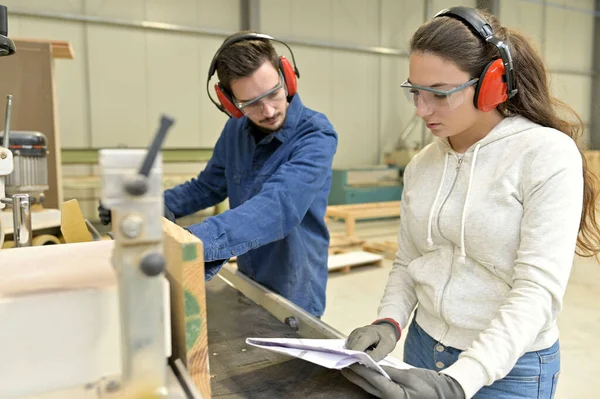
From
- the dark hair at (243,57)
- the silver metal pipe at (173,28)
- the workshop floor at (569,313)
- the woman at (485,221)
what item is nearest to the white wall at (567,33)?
the silver metal pipe at (173,28)

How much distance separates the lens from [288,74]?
142 centimetres

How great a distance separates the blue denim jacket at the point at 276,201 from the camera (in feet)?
3.55

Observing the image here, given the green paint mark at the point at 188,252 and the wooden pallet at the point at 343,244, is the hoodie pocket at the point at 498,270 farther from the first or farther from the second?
the wooden pallet at the point at 343,244

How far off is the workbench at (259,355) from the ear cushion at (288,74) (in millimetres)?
610

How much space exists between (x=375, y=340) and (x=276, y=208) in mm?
400

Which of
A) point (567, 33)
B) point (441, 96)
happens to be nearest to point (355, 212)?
point (441, 96)

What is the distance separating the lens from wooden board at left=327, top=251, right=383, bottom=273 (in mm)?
4199

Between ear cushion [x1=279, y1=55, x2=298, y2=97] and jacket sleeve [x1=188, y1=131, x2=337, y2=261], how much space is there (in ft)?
0.55

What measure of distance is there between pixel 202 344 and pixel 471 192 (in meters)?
0.65

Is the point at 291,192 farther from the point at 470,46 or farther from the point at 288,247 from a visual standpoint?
the point at 470,46

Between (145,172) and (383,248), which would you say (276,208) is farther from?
(383,248)

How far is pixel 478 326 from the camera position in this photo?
0.96 m

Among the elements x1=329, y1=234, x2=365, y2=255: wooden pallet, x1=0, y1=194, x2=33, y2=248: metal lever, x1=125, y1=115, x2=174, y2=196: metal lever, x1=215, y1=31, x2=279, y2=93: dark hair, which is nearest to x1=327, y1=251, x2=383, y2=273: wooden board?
x1=329, y1=234, x2=365, y2=255: wooden pallet

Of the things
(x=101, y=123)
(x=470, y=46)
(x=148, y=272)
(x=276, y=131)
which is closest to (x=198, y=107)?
(x=101, y=123)
